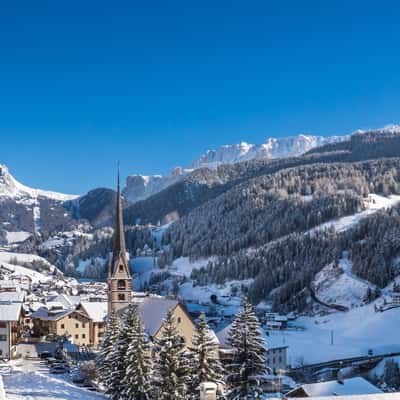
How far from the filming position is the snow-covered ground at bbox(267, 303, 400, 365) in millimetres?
95125

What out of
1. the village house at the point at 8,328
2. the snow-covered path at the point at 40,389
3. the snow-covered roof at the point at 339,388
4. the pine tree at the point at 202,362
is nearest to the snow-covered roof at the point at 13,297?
the village house at the point at 8,328

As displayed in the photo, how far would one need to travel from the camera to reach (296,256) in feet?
602

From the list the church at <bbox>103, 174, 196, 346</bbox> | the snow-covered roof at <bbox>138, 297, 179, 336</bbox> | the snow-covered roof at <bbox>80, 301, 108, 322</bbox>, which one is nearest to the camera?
the snow-covered roof at <bbox>138, 297, 179, 336</bbox>

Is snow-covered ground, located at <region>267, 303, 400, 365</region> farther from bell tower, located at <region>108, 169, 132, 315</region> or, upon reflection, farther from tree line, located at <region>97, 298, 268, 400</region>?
tree line, located at <region>97, 298, 268, 400</region>

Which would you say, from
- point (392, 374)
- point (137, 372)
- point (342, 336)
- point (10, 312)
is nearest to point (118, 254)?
point (10, 312)

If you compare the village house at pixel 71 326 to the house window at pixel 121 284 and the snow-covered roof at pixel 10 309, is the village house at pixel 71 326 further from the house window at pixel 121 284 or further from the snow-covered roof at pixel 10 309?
the house window at pixel 121 284

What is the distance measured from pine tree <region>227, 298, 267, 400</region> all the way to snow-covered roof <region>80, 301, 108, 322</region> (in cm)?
5205

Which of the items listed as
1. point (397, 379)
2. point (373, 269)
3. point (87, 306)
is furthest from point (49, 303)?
point (373, 269)

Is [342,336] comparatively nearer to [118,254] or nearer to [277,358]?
[277,358]

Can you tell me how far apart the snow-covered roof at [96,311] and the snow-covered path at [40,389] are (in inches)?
1299

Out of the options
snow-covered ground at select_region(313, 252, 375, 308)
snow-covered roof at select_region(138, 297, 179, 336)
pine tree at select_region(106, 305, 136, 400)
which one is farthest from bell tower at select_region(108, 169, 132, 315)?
snow-covered ground at select_region(313, 252, 375, 308)

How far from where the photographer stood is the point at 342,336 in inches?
4537

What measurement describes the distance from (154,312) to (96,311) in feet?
84.1

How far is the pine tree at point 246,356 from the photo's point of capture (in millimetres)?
34281
